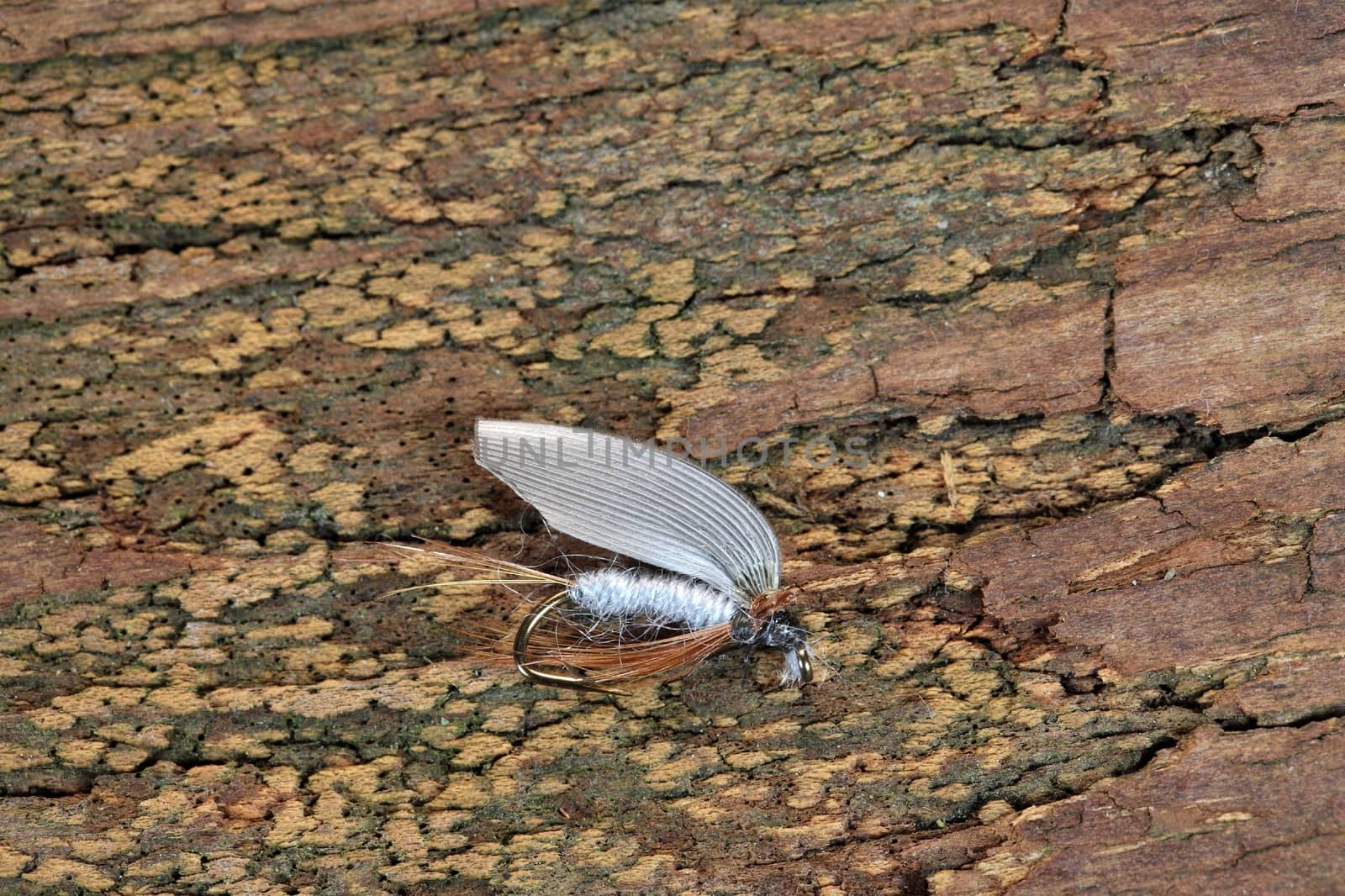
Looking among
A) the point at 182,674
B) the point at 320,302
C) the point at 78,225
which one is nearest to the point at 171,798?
the point at 182,674

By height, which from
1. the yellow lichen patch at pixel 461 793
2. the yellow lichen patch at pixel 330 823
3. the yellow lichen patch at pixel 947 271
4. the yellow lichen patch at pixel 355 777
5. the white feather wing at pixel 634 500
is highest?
the yellow lichen patch at pixel 947 271

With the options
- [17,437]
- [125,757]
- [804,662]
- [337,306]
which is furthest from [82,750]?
[804,662]

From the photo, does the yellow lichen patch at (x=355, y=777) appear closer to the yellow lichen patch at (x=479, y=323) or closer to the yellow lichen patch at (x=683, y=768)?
the yellow lichen patch at (x=683, y=768)

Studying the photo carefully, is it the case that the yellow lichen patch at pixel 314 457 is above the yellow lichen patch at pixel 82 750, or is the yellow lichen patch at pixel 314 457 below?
above

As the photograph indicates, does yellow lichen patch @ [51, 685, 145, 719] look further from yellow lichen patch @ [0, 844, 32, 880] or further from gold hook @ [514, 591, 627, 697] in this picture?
gold hook @ [514, 591, 627, 697]

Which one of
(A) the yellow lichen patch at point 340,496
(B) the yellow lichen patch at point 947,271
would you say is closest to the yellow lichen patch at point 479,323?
(A) the yellow lichen patch at point 340,496

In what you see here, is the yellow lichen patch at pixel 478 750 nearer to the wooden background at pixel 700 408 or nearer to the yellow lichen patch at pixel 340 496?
the wooden background at pixel 700 408

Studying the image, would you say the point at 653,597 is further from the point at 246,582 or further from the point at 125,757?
the point at 125,757
